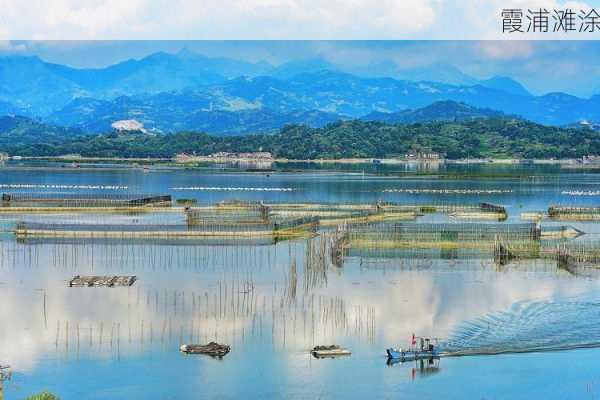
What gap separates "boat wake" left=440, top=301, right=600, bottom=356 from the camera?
30938 mm

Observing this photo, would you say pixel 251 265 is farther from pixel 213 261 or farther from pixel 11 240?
pixel 11 240

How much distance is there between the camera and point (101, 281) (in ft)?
135

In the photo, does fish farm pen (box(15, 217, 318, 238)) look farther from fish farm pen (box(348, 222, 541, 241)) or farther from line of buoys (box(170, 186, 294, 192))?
line of buoys (box(170, 186, 294, 192))

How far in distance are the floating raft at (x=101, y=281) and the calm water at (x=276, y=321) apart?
1.76 ft

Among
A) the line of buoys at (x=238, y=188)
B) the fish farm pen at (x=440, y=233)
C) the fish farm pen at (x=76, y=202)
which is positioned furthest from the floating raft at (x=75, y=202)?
the line of buoys at (x=238, y=188)

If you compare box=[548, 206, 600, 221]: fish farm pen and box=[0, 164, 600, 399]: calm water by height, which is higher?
box=[548, 206, 600, 221]: fish farm pen

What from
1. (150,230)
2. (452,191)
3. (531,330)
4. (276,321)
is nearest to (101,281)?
(276,321)

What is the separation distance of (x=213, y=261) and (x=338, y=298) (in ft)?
37.8

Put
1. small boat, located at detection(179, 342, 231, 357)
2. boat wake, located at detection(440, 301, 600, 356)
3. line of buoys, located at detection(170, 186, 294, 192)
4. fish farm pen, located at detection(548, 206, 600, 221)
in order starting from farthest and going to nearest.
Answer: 1. line of buoys, located at detection(170, 186, 294, 192)
2. fish farm pen, located at detection(548, 206, 600, 221)
3. boat wake, located at detection(440, 301, 600, 356)
4. small boat, located at detection(179, 342, 231, 357)

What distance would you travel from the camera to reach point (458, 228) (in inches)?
2067

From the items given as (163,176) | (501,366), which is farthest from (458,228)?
(163,176)

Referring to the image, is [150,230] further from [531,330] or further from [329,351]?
[531,330]

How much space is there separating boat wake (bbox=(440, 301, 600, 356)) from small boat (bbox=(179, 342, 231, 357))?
23.7 ft

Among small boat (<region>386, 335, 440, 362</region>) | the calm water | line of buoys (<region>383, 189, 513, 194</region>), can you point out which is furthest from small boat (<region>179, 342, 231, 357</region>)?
line of buoys (<region>383, 189, 513, 194</region>)
